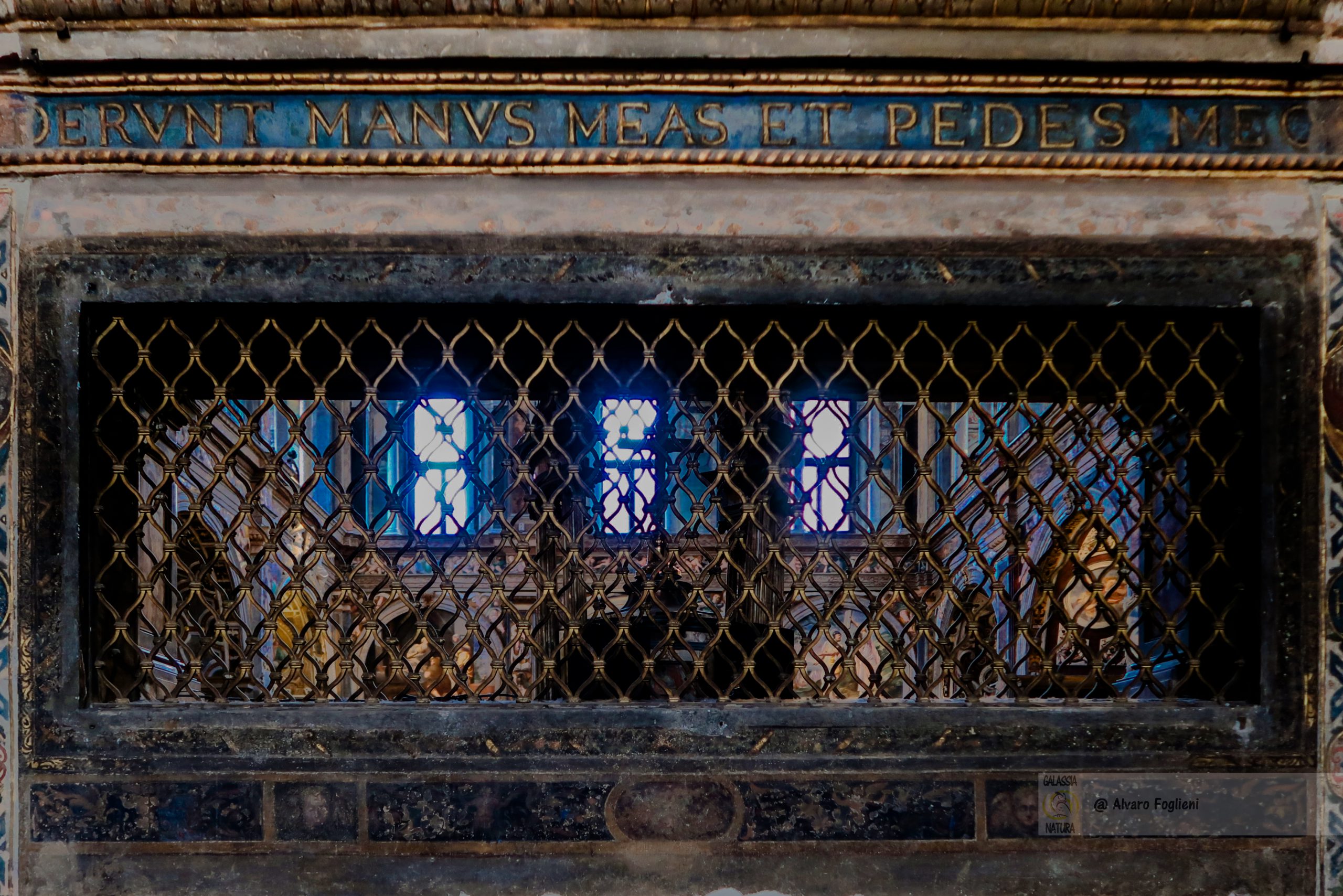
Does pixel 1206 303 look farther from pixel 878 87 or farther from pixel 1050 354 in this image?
pixel 878 87

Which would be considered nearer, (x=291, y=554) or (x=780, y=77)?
(x=780, y=77)

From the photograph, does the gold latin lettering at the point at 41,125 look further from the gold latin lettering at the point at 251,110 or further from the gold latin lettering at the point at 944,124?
the gold latin lettering at the point at 944,124

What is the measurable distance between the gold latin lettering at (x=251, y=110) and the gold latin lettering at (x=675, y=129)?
1134mm

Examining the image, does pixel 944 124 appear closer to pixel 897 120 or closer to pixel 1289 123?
pixel 897 120

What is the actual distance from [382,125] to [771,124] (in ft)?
3.73

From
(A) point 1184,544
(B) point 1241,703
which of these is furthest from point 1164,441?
(B) point 1241,703

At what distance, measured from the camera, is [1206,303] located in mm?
3506

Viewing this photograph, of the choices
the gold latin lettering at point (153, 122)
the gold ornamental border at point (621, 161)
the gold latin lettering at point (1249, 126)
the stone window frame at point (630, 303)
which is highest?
the gold latin lettering at point (153, 122)

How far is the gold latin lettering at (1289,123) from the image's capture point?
353cm

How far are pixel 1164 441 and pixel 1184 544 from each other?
1.17 ft

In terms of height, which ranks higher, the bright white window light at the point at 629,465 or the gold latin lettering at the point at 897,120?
the gold latin lettering at the point at 897,120

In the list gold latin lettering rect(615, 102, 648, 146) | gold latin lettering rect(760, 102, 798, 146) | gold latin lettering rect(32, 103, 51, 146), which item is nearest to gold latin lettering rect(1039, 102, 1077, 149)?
gold latin lettering rect(760, 102, 798, 146)

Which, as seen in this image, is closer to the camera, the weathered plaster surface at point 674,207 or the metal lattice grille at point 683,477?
the weathered plaster surface at point 674,207

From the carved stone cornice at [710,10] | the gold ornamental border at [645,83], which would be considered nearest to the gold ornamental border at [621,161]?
the gold ornamental border at [645,83]
